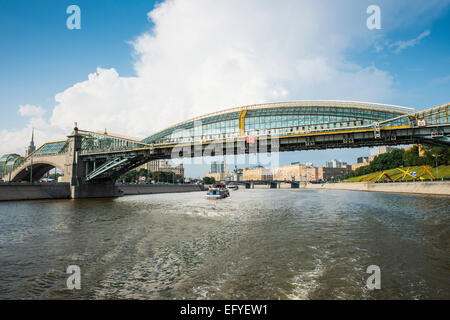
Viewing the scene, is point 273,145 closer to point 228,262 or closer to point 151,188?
point 228,262

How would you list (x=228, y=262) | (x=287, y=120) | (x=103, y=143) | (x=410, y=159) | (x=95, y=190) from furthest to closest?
(x=410, y=159), (x=103, y=143), (x=95, y=190), (x=287, y=120), (x=228, y=262)

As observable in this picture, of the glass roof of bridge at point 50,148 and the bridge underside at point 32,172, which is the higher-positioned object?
the glass roof of bridge at point 50,148

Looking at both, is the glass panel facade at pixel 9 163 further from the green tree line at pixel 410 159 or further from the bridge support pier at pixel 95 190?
the green tree line at pixel 410 159

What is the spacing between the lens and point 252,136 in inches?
1486

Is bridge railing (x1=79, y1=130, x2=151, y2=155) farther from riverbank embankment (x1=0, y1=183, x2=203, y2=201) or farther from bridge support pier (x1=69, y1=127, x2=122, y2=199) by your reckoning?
riverbank embankment (x1=0, y1=183, x2=203, y2=201)

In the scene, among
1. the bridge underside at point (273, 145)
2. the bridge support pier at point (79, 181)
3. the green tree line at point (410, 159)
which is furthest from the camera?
the green tree line at point (410, 159)

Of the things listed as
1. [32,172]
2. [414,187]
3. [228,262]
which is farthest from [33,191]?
[414,187]

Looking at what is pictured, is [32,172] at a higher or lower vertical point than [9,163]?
lower

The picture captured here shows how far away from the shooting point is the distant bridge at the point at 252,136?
109 ft

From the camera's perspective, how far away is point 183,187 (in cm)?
10150

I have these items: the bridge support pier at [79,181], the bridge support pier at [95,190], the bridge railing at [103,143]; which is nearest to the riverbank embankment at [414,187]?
the bridge railing at [103,143]
